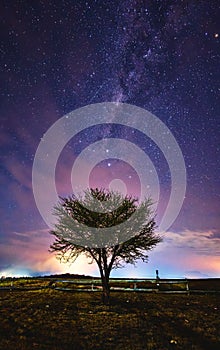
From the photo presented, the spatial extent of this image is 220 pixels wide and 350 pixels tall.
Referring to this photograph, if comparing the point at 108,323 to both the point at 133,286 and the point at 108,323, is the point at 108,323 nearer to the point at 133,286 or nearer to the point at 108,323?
the point at 108,323

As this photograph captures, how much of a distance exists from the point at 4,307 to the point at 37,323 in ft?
17.2

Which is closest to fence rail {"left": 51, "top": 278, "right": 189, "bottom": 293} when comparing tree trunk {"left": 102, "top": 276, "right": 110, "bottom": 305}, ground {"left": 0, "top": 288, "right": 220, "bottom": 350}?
ground {"left": 0, "top": 288, "right": 220, "bottom": 350}

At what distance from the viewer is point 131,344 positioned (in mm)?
11570

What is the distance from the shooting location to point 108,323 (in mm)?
14570

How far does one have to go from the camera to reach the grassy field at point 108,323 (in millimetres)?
11523

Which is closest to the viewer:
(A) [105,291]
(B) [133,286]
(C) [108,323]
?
(C) [108,323]

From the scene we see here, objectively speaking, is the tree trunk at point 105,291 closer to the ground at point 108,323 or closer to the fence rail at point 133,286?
the ground at point 108,323

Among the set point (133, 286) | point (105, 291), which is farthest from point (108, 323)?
point (133, 286)

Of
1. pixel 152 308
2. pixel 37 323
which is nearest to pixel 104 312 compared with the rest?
pixel 152 308

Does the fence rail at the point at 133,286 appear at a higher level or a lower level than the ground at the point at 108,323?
higher

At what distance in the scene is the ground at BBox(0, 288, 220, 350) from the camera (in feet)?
37.8

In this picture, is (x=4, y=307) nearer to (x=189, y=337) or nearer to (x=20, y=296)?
(x=20, y=296)

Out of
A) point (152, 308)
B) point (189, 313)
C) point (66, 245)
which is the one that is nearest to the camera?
point (189, 313)

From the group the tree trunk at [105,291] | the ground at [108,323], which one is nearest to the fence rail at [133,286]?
the ground at [108,323]
